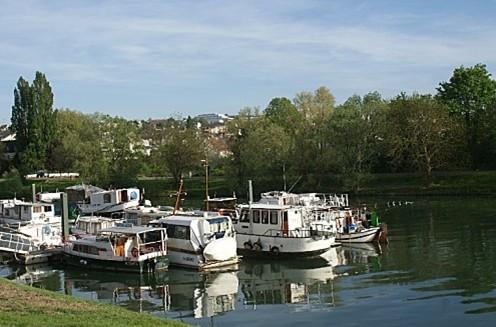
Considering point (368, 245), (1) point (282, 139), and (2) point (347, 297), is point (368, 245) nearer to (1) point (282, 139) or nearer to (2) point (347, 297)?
(2) point (347, 297)

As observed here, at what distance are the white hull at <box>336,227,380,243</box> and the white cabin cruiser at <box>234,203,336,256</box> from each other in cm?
346

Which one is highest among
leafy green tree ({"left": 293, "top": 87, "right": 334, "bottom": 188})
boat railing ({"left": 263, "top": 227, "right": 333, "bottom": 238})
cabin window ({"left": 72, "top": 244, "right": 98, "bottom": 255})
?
leafy green tree ({"left": 293, "top": 87, "right": 334, "bottom": 188})

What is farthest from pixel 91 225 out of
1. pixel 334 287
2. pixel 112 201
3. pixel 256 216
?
pixel 112 201

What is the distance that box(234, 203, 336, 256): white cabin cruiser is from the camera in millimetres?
39969

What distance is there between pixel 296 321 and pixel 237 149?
2818 inches

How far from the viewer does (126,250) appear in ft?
123

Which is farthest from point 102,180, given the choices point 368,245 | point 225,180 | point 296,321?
point 296,321

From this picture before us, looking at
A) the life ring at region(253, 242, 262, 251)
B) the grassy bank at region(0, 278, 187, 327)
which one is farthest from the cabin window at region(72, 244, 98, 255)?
the grassy bank at region(0, 278, 187, 327)

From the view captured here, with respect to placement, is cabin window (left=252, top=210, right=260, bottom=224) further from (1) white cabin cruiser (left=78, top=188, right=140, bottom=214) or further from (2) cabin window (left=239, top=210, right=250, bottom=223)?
(1) white cabin cruiser (left=78, top=188, right=140, bottom=214)

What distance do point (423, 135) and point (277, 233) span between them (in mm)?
52002

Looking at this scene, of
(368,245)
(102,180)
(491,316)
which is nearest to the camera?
(491,316)

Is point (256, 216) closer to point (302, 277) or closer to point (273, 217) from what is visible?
point (273, 217)

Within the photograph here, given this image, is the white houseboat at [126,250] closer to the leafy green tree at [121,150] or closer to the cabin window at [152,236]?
the cabin window at [152,236]

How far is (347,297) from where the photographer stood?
1148 inches
